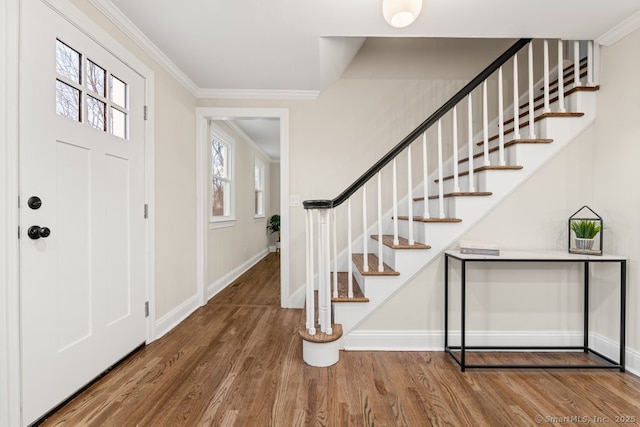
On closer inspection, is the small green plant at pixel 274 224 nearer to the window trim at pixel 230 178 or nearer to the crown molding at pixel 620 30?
the window trim at pixel 230 178

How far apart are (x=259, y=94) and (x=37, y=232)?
→ 228 cm

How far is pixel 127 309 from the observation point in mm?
2086

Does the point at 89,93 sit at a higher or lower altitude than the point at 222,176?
higher

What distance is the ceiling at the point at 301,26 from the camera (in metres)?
1.87

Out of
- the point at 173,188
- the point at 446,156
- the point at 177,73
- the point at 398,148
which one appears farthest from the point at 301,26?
the point at 446,156

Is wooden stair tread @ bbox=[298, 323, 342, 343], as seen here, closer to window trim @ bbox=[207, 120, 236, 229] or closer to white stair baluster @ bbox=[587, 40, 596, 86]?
window trim @ bbox=[207, 120, 236, 229]

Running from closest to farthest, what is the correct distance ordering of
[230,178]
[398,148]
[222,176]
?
[398,148]
[222,176]
[230,178]

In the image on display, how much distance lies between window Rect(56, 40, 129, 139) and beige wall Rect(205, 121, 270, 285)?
1.45 m

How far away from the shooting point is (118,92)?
2031 millimetres

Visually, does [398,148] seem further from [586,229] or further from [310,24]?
[586,229]

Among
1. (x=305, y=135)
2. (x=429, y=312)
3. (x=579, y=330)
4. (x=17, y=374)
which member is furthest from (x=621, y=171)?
(x=17, y=374)

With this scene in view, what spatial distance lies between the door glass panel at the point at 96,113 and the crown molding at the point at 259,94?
1.42m

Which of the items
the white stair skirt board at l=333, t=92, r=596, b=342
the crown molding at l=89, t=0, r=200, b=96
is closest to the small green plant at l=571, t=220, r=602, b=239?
the white stair skirt board at l=333, t=92, r=596, b=342

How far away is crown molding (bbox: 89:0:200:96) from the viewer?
1.84 m
